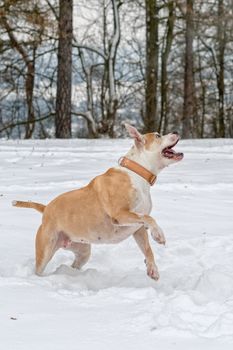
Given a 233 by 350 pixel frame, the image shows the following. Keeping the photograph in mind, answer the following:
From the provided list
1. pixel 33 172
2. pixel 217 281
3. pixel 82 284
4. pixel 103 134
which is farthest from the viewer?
pixel 103 134

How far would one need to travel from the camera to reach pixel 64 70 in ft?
56.0

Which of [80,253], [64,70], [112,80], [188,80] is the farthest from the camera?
[188,80]

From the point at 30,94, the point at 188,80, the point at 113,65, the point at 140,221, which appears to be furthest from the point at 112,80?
the point at 140,221

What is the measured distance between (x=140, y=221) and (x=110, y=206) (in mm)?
293

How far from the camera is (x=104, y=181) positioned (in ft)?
14.4

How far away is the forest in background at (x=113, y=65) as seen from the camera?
678 inches

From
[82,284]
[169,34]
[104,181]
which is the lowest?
[82,284]

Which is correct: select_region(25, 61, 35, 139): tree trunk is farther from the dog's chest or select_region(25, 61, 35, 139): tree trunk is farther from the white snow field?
the dog's chest

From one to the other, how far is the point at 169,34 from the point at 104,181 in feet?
71.1

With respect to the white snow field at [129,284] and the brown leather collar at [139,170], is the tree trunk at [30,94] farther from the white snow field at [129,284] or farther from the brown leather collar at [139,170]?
the brown leather collar at [139,170]

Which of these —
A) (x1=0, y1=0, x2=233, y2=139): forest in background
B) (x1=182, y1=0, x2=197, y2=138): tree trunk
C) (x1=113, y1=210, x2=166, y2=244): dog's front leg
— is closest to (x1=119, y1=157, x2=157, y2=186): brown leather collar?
(x1=113, y1=210, x2=166, y2=244): dog's front leg

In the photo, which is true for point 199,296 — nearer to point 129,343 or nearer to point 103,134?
point 129,343

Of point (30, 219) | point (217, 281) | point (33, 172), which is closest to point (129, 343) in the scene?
point (217, 281)

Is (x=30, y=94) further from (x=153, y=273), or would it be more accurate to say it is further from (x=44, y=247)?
(x=153, y=273)
